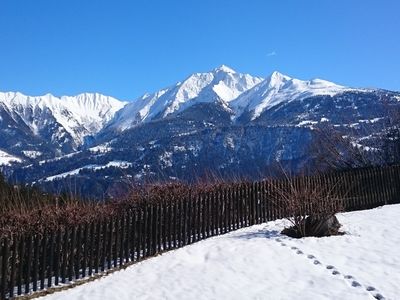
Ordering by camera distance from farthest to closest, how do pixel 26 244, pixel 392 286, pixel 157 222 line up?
pixel 157 222
pixel 26 244
pixel 392 286

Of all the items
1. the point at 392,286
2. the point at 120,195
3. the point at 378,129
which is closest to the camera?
the point at 392,286

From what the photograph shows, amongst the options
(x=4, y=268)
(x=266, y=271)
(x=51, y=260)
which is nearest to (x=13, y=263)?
(x=4, y=268)

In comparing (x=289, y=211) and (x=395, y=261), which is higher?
(x=289, y=211)

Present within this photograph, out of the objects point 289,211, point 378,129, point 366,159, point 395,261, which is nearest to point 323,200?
point 289,211

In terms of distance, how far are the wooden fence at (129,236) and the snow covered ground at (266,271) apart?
72cm

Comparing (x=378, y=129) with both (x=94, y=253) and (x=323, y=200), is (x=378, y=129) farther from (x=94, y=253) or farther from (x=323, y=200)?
(x=94, y=253)

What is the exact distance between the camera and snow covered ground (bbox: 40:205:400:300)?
386 inches

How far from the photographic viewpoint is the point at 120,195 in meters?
16.7

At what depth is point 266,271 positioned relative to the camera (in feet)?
36.7

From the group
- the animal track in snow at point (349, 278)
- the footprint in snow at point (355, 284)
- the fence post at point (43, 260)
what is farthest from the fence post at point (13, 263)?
the footprint in snow at point (355, 284)

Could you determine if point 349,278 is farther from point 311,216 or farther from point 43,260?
point 43,260

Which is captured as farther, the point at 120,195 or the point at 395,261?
the point at 120,195

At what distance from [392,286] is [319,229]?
460 cm

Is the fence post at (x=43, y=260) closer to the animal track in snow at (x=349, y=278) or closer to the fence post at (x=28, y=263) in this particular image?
the fence post at (x=28, y=263)
